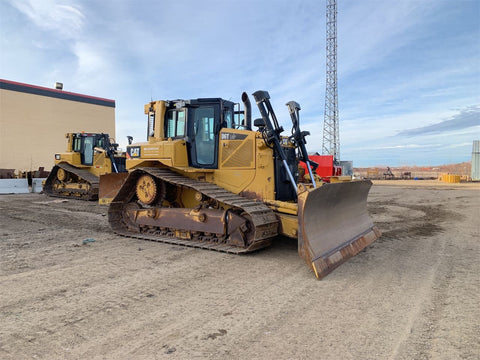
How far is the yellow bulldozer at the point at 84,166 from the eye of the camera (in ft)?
50.9

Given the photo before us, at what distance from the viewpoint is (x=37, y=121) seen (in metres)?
29.3

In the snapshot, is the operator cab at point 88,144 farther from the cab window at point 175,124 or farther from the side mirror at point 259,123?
the side mirror at point 259,123

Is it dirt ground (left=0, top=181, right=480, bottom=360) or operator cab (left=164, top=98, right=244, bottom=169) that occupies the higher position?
operator cab (left=164, top=98, right=244, bottom=169)

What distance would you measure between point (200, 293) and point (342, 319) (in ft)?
5.43

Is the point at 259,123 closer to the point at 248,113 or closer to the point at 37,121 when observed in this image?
the point at 248,113

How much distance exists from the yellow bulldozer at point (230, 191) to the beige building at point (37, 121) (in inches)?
1004

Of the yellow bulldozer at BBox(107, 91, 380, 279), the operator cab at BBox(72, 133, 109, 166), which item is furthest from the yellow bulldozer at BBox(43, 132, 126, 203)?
the yellow bulldozer at BBox(107, 91, 380, 279)

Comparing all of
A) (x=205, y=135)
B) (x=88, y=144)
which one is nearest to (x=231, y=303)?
(x=205, y=135)

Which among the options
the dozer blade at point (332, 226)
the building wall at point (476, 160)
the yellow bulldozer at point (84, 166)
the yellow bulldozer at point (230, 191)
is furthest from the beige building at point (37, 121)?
the building wall at point (476, 160)

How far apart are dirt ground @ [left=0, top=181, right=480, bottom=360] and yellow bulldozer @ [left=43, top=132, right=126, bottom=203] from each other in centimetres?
925

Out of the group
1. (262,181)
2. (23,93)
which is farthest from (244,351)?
(23,93)

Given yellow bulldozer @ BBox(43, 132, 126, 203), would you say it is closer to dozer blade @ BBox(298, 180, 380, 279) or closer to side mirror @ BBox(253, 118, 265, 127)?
side mirror @ BBox(253, 118, 265, 127)

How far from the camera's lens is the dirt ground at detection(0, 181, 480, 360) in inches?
111

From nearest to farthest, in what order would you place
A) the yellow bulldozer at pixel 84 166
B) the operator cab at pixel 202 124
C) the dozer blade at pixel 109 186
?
the operator cab at pixel 202 124 → the dozer blade at pixel 109 186 → the yellow bulldozer at pixel 84 166
